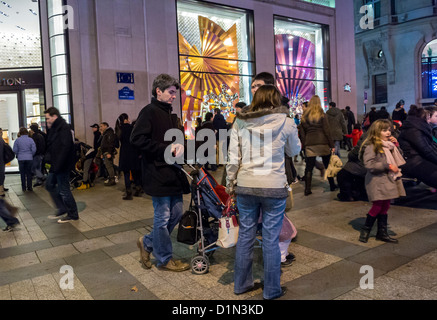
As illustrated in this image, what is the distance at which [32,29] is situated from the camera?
563 inches

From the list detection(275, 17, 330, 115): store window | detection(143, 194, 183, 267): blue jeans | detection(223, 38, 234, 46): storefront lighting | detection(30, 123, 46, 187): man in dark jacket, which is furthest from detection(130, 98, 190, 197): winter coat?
detection(275, 17, 330, 115): store window

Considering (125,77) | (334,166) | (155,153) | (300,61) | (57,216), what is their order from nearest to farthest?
(155,153) → (57,216) → (334,166) → (125,77) → (300,61)

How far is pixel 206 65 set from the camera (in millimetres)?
15086

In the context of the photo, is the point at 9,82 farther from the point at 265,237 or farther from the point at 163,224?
the point at 265,237

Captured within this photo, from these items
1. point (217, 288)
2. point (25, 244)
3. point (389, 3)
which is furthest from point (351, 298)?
point (389, 3)

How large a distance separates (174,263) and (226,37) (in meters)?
13.2

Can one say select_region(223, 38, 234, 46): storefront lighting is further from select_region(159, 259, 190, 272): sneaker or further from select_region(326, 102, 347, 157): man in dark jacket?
select_region(159, 259, 190, 272): sneaker

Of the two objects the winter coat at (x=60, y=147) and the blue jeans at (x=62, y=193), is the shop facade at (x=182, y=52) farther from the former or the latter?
the winter coat at (x=60, y=147)

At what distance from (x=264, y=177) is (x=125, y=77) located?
10.8 m

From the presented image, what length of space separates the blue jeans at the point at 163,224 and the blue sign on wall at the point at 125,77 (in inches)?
380

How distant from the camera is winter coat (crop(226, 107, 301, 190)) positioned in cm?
326

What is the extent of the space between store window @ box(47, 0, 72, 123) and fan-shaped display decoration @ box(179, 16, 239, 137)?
4073mm

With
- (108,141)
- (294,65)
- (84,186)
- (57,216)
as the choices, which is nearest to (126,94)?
(108,141)

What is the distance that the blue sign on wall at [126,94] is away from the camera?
12925 millimetres
